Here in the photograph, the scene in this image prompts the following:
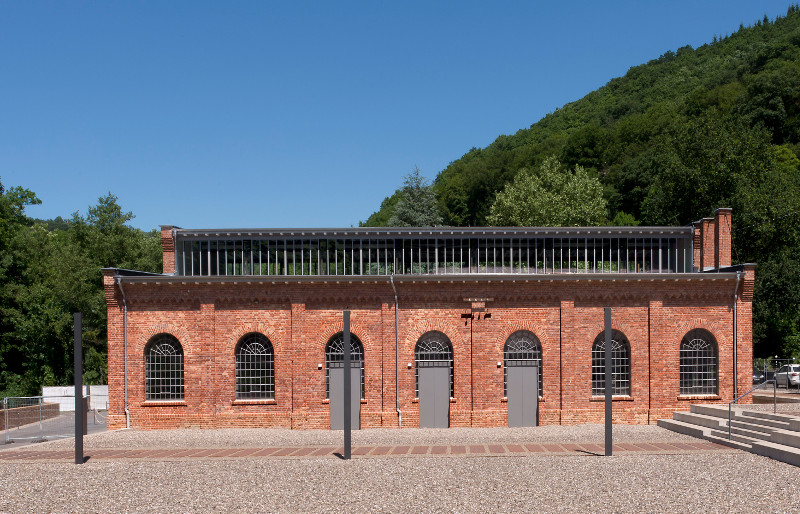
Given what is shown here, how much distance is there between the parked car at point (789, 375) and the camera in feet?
110

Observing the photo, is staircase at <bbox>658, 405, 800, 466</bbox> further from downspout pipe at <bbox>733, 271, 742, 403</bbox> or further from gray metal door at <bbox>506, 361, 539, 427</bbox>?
gray metal door at <bbox>506, 361, 539, 427</bbox>

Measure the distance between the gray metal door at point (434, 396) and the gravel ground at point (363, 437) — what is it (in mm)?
999

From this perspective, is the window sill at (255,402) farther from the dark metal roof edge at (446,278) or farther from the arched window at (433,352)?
the arched window at (433,352)

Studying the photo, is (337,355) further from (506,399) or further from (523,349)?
(523,349)

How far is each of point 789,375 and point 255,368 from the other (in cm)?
2676

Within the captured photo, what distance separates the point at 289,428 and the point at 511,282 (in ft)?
33.2

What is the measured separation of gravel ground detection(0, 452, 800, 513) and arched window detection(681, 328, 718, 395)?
26.1ft

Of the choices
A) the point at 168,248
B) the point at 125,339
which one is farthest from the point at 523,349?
the point at 125,339

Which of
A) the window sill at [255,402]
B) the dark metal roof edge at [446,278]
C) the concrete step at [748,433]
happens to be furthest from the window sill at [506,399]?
the window sill at [255,402]

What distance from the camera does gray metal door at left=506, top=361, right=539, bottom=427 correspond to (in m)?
25.1

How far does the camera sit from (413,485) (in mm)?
14414

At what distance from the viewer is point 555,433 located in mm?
22219

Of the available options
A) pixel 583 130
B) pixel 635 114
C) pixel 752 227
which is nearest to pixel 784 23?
pixel 635 114

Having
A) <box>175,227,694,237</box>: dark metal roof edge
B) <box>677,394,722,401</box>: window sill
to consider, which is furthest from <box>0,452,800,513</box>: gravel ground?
<box>175,227,694,237</box>: dark metal roof edge
